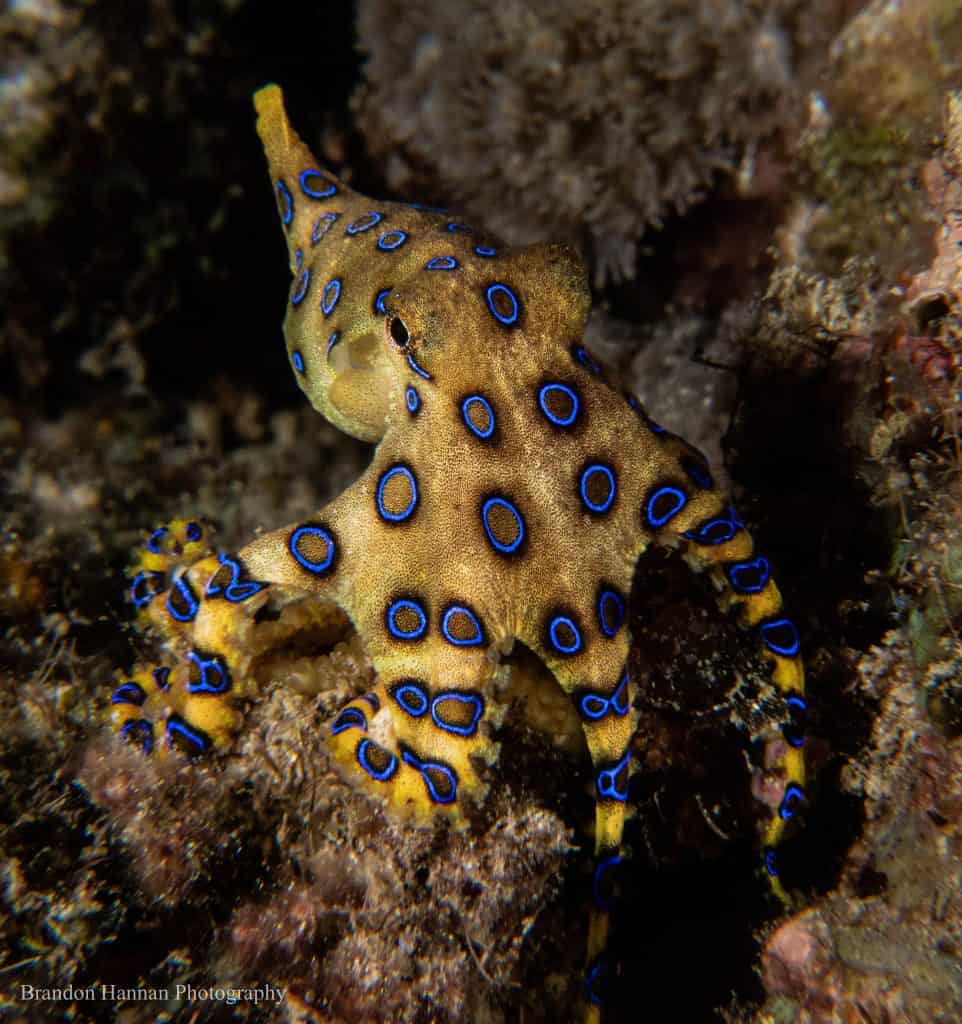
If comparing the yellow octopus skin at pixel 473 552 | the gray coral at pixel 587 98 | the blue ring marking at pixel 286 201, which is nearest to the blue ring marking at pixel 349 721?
the yellow octopus skin at pixel 473 552

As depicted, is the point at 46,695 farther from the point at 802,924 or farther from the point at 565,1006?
the point at 802,924

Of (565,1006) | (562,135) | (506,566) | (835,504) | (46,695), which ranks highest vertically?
(562,135)

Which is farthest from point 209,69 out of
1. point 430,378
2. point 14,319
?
point 430,378

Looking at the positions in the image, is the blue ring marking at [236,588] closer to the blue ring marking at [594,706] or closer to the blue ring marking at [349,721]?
the blue ring marking at [349,721]

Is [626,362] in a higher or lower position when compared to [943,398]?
lower

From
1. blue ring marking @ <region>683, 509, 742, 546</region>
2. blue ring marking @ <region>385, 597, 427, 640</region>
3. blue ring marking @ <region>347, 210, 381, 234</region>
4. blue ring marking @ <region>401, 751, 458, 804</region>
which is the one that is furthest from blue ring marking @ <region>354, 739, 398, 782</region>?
blue ring marking @ <region>347, 210, 381, 234</region>
